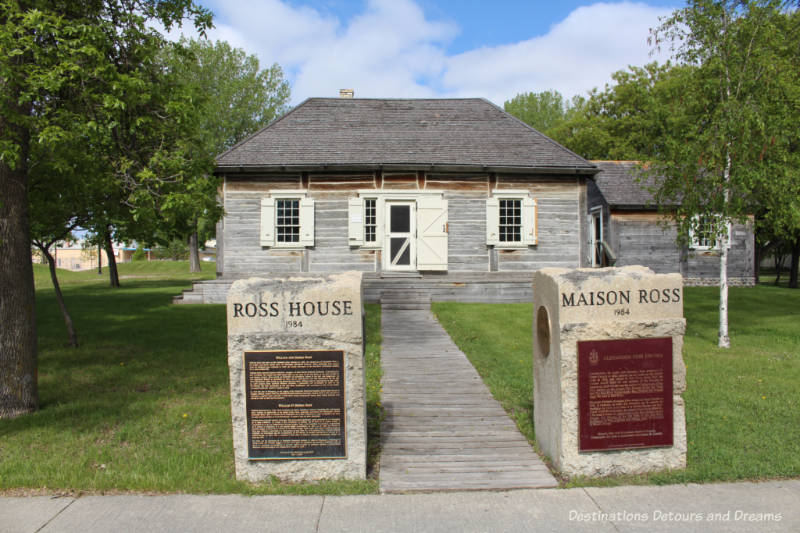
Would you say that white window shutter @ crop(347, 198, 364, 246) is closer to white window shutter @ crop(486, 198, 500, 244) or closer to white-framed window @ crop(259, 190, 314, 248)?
white-framed window @ crop(259, 190, 314, 248)

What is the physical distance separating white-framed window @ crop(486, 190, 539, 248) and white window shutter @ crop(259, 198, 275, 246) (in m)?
6.26

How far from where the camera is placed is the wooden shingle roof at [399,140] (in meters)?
15.1

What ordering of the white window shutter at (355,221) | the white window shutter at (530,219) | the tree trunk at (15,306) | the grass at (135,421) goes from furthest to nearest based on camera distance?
1. the white window shutter at (530,219)
2. the white window shutter at (355,221)
3. the tree trunk at (15,306)
4. the grass at (135,421)

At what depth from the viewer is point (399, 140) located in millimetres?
16203

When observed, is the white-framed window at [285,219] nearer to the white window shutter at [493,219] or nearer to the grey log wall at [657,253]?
the white window shutter at [493,219]

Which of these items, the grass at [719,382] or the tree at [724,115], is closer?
the grass at [719,382]

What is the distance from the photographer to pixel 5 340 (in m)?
5.67

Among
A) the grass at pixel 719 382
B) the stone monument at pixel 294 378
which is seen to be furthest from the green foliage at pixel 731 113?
the stone monument at pixel 294 378

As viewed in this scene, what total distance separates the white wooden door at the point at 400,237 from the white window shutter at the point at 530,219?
10.7 ft

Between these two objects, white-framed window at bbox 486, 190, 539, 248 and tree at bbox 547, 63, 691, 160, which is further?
tree at bbox 547, 63, 691, 160

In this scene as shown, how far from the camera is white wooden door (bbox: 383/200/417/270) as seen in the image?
50.5 feet

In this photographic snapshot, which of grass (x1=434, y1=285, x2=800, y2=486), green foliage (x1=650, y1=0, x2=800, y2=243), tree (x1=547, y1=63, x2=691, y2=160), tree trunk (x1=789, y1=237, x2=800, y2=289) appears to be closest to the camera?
grass (x1=434, y1=285, x2=800, y2=486)

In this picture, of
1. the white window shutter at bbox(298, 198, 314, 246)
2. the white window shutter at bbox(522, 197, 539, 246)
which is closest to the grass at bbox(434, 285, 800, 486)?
the white window shutter at bbox(522, 197, 539, 246)

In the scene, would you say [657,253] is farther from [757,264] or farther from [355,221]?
[355,221]
